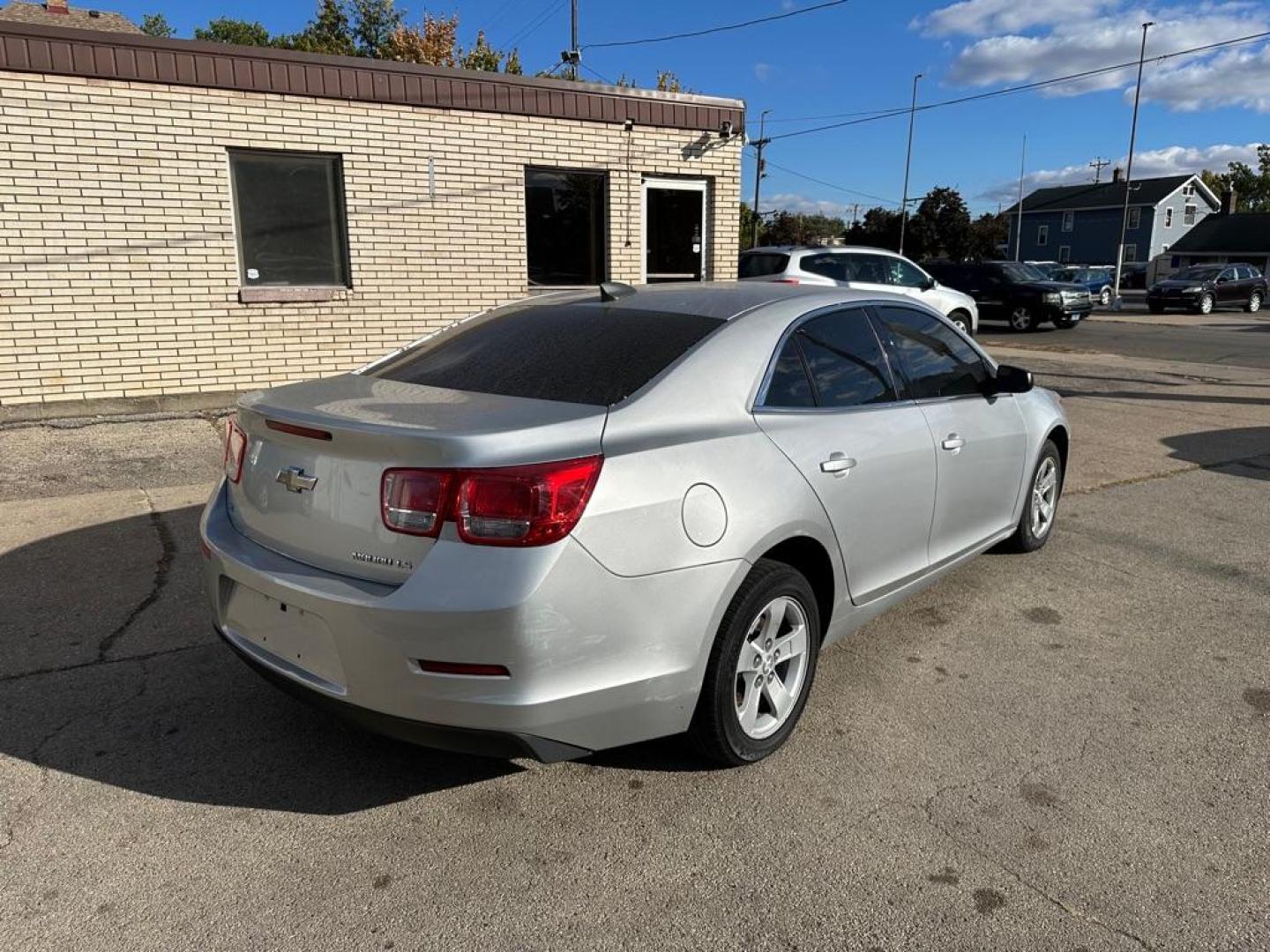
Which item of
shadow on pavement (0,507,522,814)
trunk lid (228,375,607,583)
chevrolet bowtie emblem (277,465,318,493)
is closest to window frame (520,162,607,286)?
shadow on pavement (0,507,522,814)

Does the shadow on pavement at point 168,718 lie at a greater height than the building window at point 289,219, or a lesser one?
lesser

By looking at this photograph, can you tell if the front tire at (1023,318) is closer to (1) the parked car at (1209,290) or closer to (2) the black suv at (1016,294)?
(2) the black suv at (1016,294)

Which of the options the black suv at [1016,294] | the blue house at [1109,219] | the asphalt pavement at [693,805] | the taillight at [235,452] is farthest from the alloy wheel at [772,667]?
the blue house at [1109,219]

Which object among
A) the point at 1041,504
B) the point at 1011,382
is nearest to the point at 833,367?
the point at 1011,382

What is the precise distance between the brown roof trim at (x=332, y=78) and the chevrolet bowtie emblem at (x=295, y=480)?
6968mm

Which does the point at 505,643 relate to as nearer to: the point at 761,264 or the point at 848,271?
the point at 761,264

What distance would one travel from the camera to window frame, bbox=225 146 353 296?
877cm

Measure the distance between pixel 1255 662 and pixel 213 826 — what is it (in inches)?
162

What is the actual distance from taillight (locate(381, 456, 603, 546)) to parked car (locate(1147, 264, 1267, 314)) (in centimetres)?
3655

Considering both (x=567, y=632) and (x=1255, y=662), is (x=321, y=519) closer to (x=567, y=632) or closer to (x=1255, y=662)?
(x=567, y=632)

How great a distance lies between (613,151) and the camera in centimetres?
1055

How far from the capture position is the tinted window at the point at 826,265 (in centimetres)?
1511

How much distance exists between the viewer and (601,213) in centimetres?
1080

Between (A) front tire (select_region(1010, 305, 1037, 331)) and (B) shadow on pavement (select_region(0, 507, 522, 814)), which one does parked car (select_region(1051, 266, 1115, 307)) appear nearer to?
(A) front tire (select_region(1010, 305, 1037, 331))
